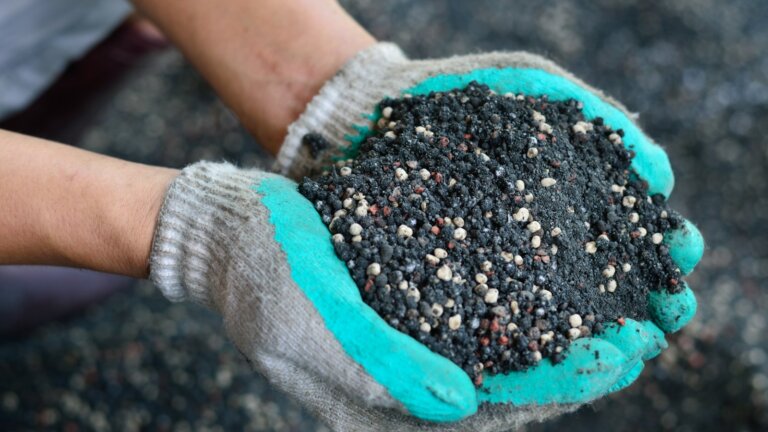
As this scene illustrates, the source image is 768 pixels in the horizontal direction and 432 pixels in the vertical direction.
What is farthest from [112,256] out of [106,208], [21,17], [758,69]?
[758,69]

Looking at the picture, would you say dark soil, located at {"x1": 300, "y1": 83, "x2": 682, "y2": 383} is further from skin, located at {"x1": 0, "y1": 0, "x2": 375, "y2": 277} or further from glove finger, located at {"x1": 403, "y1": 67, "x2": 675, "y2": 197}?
skin, located at {"x1": 0, "y1": 0, "x2": 375, "y2": 277}

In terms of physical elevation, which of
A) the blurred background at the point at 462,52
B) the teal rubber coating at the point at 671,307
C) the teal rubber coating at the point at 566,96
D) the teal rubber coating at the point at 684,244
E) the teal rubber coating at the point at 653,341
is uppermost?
the teal rubber coating at the point at 566,96

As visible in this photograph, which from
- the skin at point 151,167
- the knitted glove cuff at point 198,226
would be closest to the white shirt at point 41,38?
the skin at point 151,167

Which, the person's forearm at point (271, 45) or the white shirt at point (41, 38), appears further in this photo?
the white shirt at point (41, 38)

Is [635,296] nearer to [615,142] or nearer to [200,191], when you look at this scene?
[615,142]

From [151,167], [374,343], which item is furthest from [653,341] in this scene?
[151,167]

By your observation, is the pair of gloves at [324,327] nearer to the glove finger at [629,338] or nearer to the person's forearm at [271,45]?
the glove finger at [629,338]

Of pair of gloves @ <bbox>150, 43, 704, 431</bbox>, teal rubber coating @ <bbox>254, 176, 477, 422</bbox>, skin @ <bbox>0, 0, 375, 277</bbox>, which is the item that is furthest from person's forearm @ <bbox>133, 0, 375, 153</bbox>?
teal rubber coating @ <bbox>254, 176, 477, 422</bbox>
